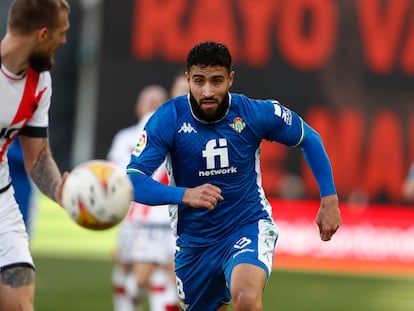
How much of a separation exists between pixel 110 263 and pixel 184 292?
899cm

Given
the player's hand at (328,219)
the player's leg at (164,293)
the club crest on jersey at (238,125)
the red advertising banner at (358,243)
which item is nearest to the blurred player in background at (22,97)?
the club crest on jersey at (238,125)

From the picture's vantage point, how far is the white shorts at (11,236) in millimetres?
6156

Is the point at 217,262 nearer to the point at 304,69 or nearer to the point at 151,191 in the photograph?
the point at 151,191

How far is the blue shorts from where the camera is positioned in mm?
6746

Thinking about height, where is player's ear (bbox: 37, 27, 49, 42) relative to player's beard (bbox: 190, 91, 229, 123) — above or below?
above

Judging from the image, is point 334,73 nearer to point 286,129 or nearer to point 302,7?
point 302,7

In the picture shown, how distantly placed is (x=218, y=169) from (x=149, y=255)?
3.54 meters

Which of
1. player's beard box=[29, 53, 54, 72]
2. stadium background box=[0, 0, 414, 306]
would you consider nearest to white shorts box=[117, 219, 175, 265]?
player's beard box=[29, 53, 54, 72]

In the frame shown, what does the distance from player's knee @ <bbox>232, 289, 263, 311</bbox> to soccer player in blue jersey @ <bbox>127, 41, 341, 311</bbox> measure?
194 millimetres

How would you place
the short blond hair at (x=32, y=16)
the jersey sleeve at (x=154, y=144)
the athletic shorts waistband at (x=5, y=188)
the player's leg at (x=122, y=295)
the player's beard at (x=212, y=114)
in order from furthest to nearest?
the player's leg at (x=122, y=295) → the player's beard at (x=212, y=114) → the jersey sleeve at (x=154, y=144) → the athletic shorts waistband at (x=5, y=188) → the short blond hair at (x=32, y=16)

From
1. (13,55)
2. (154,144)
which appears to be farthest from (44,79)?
(154,144)

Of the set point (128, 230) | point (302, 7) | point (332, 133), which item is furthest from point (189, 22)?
point (128, 230)

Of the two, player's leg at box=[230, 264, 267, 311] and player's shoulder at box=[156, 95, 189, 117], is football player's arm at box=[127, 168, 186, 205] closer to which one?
player's shoulder at box=[156, 95, 189, 117]

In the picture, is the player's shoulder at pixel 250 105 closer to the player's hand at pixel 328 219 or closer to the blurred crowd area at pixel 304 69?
the player's hand at pixel 328 219
